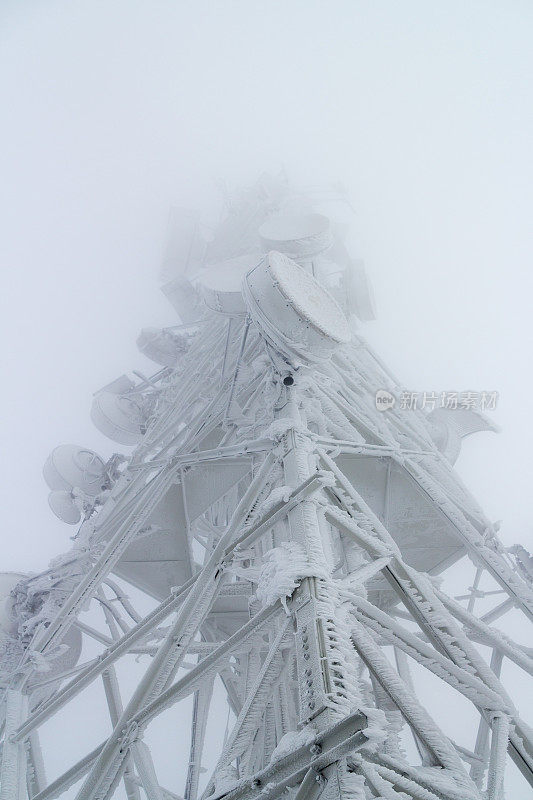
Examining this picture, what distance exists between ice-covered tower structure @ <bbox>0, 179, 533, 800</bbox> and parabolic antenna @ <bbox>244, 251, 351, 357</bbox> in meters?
0.03

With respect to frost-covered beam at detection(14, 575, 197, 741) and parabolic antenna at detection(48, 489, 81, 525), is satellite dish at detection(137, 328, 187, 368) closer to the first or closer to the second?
parabolic antenna at detection(48, 489, 81, 525)

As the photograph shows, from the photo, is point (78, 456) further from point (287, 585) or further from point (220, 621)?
point (287, 585)

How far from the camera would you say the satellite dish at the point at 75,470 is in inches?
499

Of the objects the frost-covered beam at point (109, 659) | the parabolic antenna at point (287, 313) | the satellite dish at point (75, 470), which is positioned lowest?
the frost-covered beam at point (109, 659)

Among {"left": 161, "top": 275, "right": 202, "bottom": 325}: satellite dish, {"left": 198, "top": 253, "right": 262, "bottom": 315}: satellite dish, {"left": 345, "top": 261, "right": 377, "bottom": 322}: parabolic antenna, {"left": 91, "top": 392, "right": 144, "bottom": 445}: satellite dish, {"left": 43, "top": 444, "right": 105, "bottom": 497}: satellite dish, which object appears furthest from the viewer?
{"left": 161, "top": 275, "right": 202, "bottom": 325}: satellite dish

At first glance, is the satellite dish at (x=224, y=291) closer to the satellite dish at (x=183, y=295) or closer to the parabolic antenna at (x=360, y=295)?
the parabolic antenna at (x=360, y=295)

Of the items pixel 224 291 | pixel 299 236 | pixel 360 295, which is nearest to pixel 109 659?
pixel 224 291

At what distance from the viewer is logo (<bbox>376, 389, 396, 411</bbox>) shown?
9.56 m

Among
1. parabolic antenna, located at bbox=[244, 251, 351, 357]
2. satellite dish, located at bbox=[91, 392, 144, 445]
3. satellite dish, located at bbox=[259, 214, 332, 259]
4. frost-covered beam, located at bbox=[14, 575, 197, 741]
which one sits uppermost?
satellite dish, located at bbox=[91, 392, 144, 445]

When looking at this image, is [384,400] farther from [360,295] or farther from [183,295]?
[183,295]

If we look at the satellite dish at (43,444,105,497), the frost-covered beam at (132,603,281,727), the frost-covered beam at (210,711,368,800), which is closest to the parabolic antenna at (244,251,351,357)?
the frost-covered beam at (132,603,281,727)

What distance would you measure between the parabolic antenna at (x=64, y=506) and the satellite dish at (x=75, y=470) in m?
0.41

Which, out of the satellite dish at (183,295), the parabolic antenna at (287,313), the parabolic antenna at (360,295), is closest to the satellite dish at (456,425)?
the parabolic antenna at (360,295)

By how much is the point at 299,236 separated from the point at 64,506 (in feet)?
24.5
